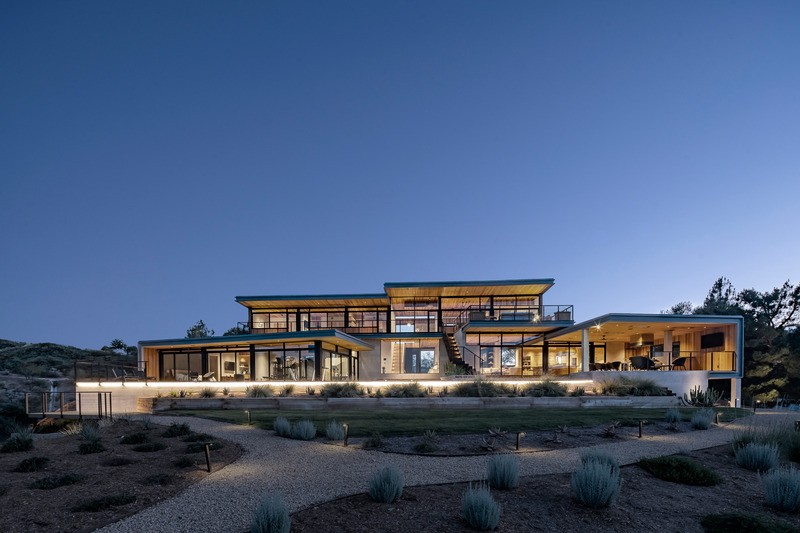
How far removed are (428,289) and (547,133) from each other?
257 ft

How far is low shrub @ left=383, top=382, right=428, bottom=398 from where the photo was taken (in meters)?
20.7

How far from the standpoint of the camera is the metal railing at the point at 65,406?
728 inches

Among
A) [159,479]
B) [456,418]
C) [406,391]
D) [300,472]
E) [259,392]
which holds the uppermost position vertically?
[159,479]

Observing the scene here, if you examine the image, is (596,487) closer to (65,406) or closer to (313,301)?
(65,406)

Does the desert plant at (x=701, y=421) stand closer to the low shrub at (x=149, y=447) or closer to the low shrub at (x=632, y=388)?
the low shrub at (x=632, y=388)

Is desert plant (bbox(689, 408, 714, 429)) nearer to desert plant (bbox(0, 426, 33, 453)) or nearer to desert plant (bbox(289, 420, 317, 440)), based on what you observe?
→ desert plant (bbox(289, 420, 317, 440))

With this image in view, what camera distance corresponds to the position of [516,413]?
16625mm

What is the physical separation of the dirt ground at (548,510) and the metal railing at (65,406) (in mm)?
14273

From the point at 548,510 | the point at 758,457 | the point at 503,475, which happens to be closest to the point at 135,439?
the point at 503,475

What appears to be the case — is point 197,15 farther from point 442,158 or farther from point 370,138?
point 370,138

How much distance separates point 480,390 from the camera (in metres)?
20.9

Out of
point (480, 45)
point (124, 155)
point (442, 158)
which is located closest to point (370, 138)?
point (442, 158)

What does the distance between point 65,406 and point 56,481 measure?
57.4ft

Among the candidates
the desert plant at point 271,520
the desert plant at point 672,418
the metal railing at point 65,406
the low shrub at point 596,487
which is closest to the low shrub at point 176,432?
the metal railing at point 65,406
